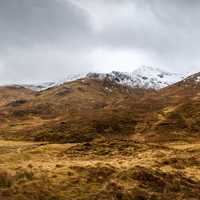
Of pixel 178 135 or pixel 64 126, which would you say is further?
pixel 64 126

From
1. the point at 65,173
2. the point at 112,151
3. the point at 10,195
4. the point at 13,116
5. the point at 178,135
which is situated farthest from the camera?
the point at 13,116

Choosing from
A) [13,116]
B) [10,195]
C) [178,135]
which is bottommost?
[10,195]

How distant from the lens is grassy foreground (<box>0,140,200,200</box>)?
36469mm

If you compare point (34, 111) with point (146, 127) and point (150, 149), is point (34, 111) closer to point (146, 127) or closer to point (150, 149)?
point (146, 127)

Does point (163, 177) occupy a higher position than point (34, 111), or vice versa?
point (34, 111)

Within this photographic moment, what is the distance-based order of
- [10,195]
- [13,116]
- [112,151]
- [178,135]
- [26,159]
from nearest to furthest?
[10,195] < [26,159] < [112,151] < [178,135] < [13,116]

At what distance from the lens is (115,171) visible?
145 feet

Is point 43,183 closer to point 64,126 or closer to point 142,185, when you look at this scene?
point 142,185

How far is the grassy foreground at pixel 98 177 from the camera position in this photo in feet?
120

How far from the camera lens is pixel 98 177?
41.5 meters

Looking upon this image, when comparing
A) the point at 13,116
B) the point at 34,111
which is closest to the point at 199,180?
the point at 13,116

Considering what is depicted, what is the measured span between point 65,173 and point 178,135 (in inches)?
2433

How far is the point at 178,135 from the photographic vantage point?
3927 inches

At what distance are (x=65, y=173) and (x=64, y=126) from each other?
69120mm
